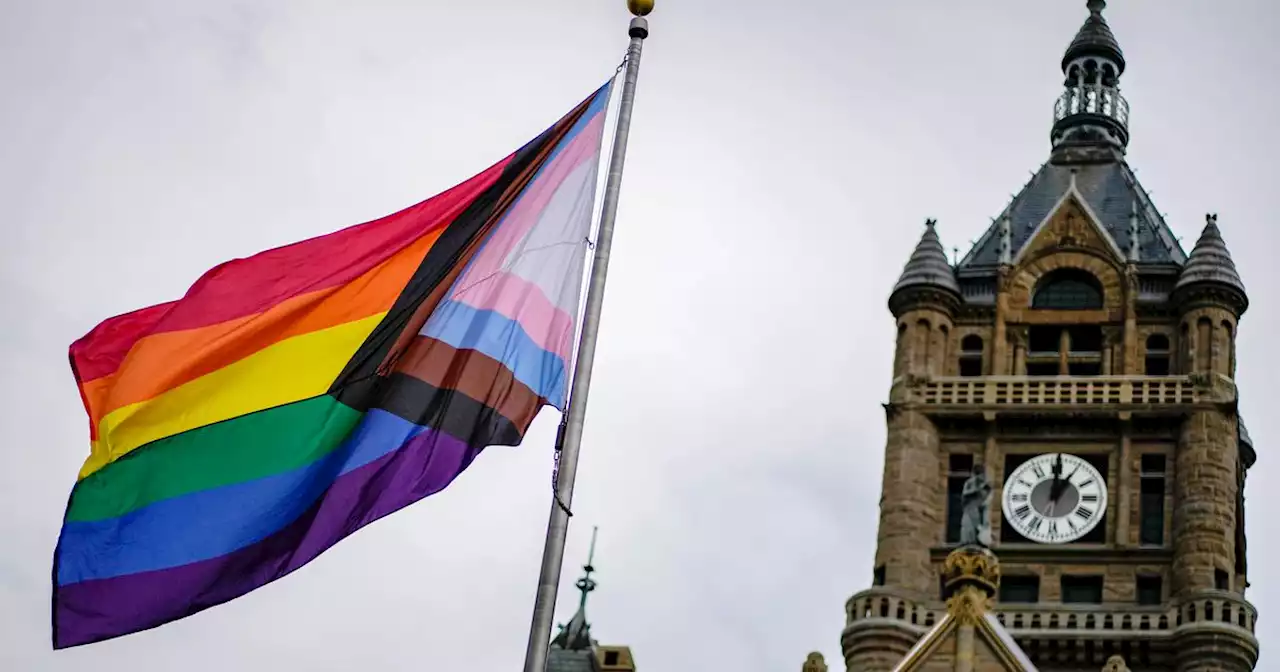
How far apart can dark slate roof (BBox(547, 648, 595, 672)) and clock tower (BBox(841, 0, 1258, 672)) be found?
22.5ft

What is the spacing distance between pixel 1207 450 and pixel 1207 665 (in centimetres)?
711

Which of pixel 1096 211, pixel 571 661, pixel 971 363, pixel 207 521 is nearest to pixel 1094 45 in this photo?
pixel 1096 211

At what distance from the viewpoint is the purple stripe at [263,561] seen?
2334cm

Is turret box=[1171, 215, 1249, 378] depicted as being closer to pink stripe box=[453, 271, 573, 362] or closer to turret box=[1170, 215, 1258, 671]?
turret box=[1170, 215, 1258, 671]

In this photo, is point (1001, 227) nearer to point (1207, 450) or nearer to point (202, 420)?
point (1207, 450)

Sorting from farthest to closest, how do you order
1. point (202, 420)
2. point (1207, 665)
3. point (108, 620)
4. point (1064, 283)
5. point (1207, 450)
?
point (1064, 283)
point (1207, 450)
point (1207, 665)
point (202, 420)
point (108, 620)

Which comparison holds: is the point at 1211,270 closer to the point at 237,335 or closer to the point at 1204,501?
the point at 1204,501

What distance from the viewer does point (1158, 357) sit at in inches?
2591

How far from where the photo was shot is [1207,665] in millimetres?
57500

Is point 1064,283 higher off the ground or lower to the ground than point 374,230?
higher

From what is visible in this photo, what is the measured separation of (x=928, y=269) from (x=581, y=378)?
4395 cm

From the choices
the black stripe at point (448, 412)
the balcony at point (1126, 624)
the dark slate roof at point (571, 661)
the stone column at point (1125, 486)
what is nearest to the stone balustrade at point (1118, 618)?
the balcony at point (1126, 624)

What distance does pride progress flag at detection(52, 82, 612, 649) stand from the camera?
23.8 meters

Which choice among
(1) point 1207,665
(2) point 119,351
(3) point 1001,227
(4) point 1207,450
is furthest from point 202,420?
(3) point 1001,227
